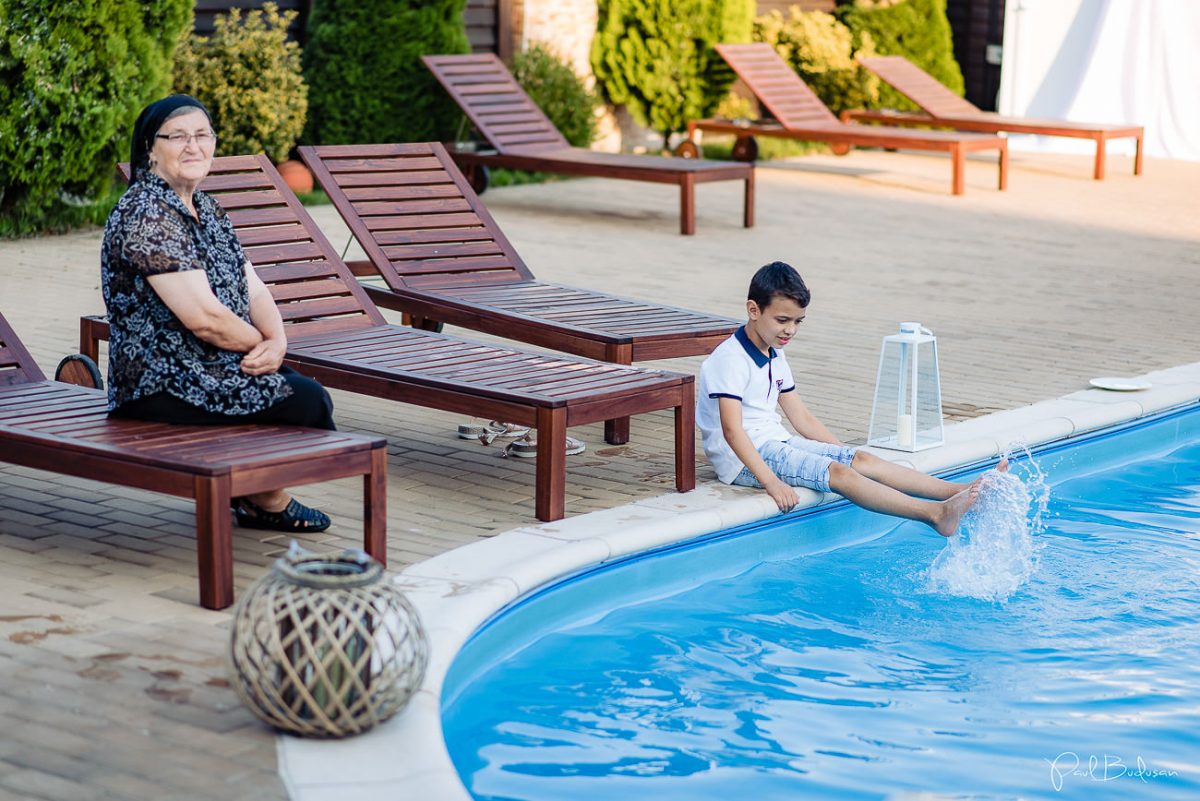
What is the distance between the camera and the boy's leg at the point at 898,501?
507 centimetres

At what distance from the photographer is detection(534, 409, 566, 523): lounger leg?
16.2ft

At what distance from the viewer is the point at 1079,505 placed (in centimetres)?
601

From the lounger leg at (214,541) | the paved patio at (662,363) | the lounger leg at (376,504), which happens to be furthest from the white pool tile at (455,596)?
the lounger leg at (214,541)

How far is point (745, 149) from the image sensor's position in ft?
50.2

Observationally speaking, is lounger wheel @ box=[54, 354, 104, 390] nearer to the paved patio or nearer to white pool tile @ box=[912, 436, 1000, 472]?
the paved patio

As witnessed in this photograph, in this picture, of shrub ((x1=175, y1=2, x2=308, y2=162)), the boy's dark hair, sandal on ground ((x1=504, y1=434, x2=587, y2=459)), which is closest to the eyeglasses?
the boy's dark hair

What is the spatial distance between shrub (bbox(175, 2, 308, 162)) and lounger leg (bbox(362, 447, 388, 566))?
298 inches

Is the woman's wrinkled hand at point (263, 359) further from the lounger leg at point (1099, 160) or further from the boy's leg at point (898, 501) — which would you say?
the lounger leg at point (1099, 160)

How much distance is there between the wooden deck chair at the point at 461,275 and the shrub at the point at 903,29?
1140 cm

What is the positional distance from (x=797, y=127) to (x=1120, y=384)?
7621 millimetres

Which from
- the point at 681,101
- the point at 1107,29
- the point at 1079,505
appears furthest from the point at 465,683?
the point at 1107,29

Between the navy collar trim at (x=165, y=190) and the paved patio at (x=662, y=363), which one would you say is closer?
the paved patio at (x=662, y=363)

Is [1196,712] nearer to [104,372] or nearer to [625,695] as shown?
[625,695]

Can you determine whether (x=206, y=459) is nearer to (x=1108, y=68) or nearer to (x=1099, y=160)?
(x=1099, y=160)
